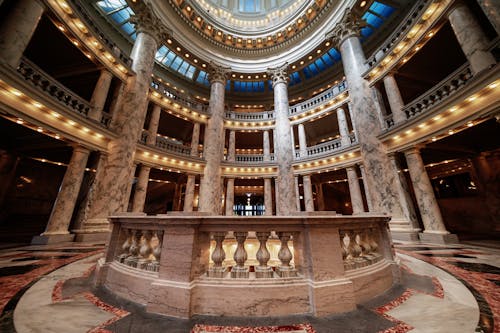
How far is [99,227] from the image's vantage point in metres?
6.81

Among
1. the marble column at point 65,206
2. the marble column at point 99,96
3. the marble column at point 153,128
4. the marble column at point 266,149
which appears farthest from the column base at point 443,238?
the marble column at point 99,96

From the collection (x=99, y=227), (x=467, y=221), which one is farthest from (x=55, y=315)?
(x=467, y=221)

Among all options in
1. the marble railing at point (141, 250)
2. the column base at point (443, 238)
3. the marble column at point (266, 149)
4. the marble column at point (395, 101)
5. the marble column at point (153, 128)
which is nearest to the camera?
the marble railing at point (141, 250)

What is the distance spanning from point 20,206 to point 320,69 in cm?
2276

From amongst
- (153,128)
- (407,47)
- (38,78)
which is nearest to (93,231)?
(38,78)

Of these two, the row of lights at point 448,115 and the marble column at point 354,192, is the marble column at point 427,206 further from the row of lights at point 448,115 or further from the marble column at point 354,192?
the marble column at point 354,192

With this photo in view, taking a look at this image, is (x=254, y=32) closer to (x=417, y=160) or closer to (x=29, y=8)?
(x=29, y=8)

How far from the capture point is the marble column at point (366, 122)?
26.1ft

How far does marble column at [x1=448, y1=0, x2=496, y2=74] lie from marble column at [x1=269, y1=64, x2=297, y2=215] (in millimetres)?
8661

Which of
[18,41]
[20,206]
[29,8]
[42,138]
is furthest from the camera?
[20,206]

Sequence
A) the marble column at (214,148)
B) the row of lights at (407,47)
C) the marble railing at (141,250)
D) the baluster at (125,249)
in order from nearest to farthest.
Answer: the marble railing at (141,250) < the baluster at (125,249) < the row of lights at (407,47) < the marble column at (214,148)

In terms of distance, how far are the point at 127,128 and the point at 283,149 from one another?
9497 mm

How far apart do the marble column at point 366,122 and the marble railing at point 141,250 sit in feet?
30.0

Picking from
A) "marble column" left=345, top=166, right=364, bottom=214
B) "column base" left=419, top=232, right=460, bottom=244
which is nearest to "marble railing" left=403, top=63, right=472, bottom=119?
"marble column" left=345, top=166, right=364, bottom=214
